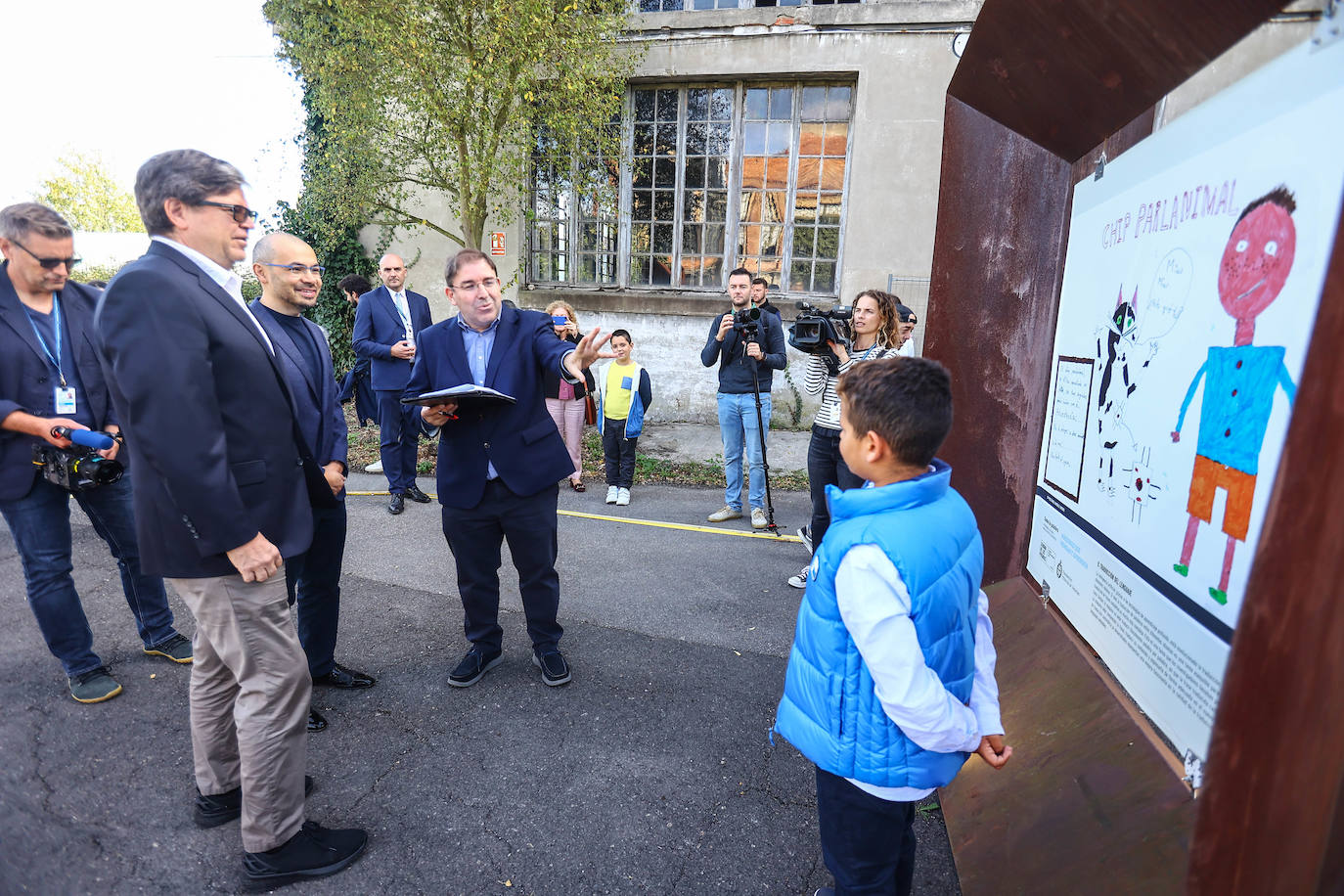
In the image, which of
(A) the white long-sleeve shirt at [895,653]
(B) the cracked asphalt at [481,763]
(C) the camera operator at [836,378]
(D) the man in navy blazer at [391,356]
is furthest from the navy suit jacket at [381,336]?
(A) the white long-sleeve shirt at [895,653]

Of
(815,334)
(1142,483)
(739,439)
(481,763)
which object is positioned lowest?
(481,763)

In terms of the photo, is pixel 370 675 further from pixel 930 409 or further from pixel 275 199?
pixel 275 199

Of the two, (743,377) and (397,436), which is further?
(397,436)

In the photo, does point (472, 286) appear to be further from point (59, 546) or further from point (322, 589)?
point (59, 546)

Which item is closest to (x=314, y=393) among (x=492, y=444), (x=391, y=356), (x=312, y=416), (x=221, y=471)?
(x=312, y=416)

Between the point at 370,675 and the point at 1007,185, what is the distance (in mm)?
3709

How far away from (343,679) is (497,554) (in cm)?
96

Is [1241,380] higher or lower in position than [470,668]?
higher

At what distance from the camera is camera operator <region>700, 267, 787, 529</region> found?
229 inches

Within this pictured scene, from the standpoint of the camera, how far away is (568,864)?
2354 millimetres

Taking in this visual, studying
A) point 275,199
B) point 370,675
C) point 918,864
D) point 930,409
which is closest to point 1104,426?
point 930,409

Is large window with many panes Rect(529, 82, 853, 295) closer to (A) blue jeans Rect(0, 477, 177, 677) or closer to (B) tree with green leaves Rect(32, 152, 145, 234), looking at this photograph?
(A) blue jeans Rect(0, 477, 177, 677)

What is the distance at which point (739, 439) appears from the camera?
6.37 metres

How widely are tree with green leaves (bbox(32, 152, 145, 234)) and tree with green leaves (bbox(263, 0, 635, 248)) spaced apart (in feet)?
127
